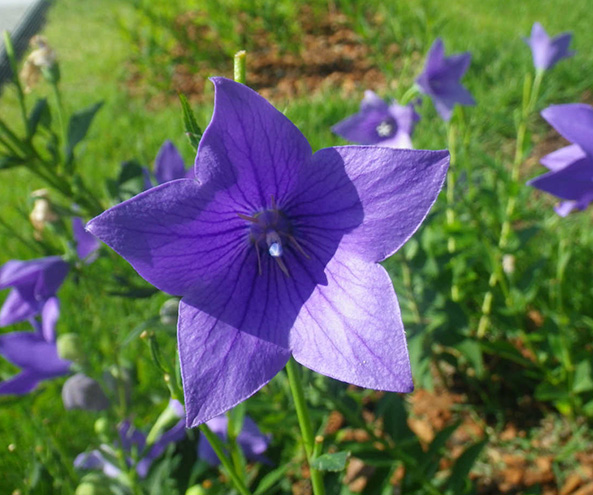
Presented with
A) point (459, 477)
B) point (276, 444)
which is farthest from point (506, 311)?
point (276, 444)

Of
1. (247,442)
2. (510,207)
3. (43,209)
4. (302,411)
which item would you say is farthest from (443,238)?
(302,411)

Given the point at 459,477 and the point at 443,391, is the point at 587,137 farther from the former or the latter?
the point at 443,391

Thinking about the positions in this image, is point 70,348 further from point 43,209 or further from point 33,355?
point 43,209

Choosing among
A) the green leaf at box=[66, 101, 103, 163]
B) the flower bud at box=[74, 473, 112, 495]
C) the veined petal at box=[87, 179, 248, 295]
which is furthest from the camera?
the green leaf at box=[66, 101, 103, 163]

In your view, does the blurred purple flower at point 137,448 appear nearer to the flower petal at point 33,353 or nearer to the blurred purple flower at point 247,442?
the blurred purple flower at point 247,442

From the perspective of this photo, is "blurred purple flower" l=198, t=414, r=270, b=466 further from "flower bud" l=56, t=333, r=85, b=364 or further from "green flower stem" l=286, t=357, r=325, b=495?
"green flower stem" l=286, t=357, r=325, b=495

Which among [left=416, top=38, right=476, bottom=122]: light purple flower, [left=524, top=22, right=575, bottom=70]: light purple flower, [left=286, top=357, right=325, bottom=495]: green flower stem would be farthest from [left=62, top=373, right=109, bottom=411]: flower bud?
[left=524, top=22, right=575, bottom=70]: light purple flower
